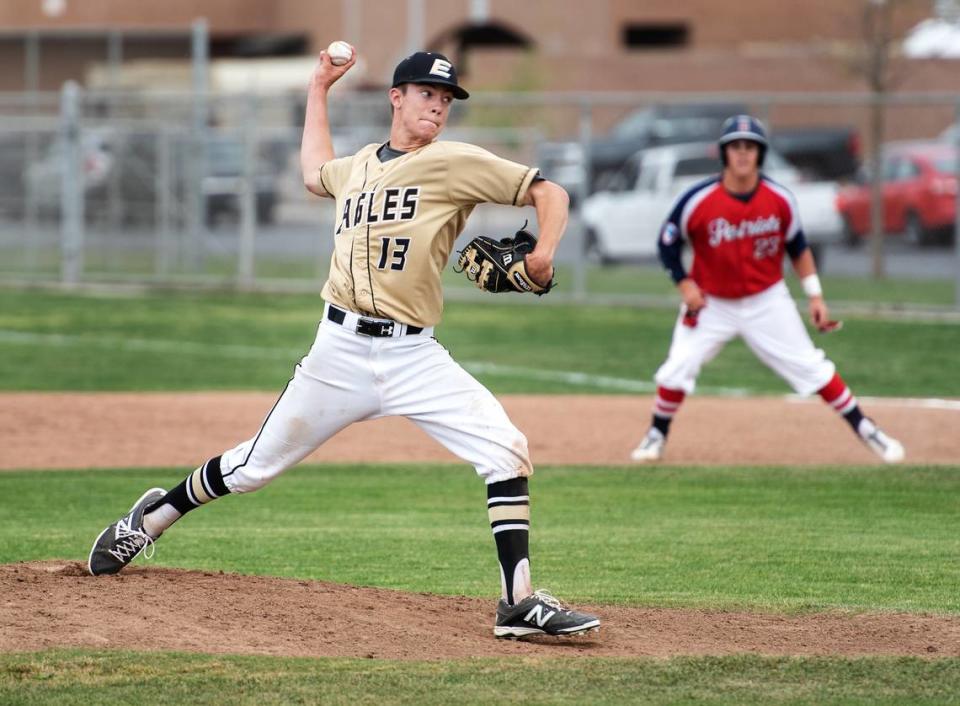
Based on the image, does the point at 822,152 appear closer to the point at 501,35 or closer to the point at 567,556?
the point at 567,556

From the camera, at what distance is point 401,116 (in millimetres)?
6082

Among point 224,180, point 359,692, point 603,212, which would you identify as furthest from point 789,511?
point 224,180

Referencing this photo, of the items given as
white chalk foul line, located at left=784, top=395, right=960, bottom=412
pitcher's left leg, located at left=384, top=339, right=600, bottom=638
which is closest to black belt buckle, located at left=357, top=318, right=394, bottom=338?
pitcher's left leg, located at left=384, top=339, right=600, bottom=638

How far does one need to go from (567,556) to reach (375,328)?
221 centimetres

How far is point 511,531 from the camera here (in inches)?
232

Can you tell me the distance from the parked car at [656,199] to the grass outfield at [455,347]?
2.25 meters

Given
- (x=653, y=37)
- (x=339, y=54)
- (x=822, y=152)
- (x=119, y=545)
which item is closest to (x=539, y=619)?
(x=119, y=545)

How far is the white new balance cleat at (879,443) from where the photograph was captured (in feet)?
34.2

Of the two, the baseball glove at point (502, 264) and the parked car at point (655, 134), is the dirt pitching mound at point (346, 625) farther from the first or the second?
the parked car at point (655, 134)

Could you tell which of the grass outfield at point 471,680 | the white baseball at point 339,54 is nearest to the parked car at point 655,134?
the white baseball at point 339,54

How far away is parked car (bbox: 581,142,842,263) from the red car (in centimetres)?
51

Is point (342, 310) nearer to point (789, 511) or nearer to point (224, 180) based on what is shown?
point (789, 511)

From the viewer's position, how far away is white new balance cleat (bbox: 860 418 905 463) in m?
10.4

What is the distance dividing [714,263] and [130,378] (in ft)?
23.2
